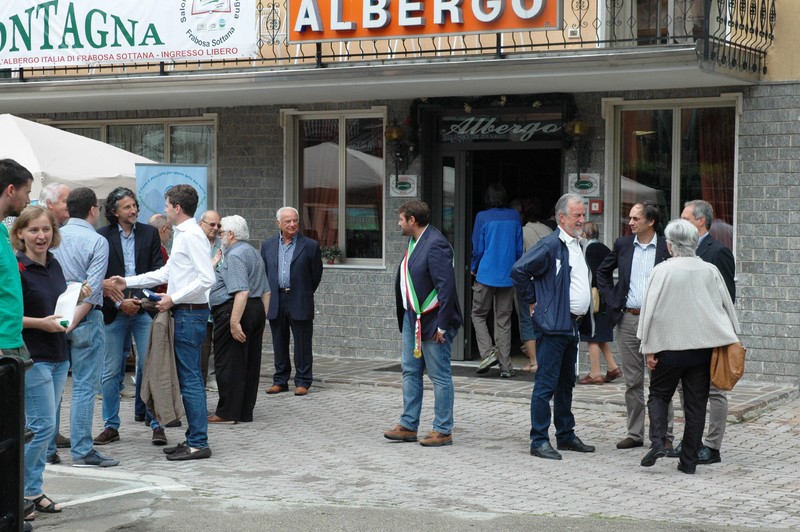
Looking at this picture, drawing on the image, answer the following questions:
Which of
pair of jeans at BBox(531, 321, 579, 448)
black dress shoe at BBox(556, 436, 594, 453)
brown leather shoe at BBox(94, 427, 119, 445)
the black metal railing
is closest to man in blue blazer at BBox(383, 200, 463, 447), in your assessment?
pair of jeans at BBox(531, 321, 579, 448)

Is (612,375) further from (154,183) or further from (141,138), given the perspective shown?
(141,138)

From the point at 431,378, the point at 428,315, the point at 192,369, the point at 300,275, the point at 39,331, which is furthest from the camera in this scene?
the point at 300,275

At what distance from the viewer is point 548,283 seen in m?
9.03

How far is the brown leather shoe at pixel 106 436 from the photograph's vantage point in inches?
373

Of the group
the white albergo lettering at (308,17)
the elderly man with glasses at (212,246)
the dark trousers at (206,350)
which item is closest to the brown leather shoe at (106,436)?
the elderly man with glasses at (212,246)

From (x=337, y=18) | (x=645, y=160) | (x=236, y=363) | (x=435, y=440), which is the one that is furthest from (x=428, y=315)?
(x=645, y=160)

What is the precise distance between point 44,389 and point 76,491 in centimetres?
100

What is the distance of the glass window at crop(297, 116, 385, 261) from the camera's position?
14766mm

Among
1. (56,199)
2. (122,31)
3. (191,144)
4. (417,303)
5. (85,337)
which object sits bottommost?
(85,337)

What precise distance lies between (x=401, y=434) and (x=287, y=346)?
278 centimetres

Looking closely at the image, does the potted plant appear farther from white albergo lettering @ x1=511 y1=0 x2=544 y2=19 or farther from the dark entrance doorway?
white albergo lettering @ x1=511 y1=0 x2=544 y2=19

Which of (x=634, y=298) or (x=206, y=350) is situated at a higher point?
(x=634, y=298)

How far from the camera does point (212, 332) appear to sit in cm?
1132

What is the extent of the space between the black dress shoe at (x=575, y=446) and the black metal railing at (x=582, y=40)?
13.4 ft
